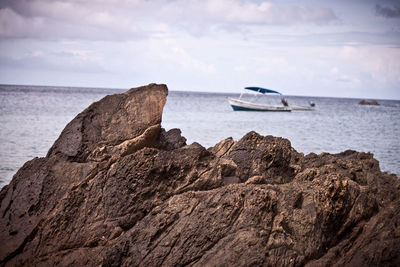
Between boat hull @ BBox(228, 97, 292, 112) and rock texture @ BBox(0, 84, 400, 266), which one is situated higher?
rock texture @ BBox(0, 84, 400, 266)

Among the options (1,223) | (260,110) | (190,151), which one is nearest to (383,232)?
(190,151)

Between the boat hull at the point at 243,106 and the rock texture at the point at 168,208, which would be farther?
the boat hull at the point at 243,106

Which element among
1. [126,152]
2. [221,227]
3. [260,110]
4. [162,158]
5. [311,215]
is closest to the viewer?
[221,227]

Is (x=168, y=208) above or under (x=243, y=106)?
above

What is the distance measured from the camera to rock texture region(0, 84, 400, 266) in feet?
20.8

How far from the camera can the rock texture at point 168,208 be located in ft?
20.8

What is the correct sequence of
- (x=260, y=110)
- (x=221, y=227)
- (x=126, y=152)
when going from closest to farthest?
(x=221, y=227) → (x=126, y=152) → (x=260, y=110)

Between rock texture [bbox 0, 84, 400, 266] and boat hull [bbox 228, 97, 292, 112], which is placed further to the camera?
boat hull [bbox 228, 97, 292, 112]

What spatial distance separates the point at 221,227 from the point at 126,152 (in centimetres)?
328

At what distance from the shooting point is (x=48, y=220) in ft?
24.3

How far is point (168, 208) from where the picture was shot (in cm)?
686

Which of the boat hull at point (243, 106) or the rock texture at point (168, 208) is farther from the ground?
the rock texture at point (168, 208)

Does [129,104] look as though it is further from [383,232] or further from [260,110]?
[260,110]

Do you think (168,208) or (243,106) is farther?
(243,106)
